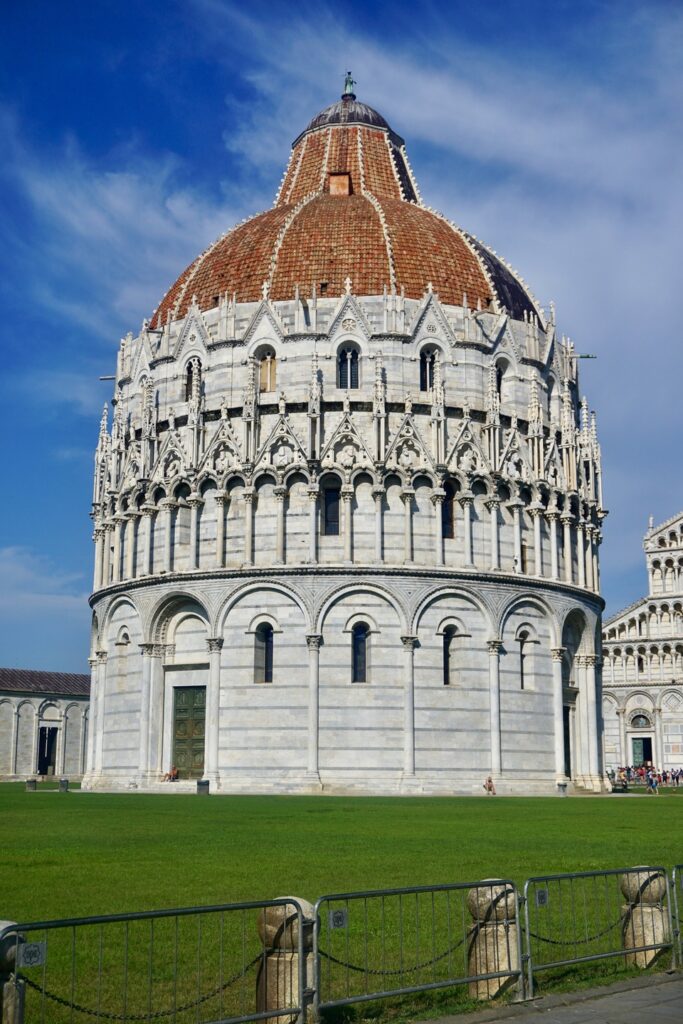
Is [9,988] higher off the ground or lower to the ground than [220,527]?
lower

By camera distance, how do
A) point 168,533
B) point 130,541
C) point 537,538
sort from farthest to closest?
point 130,541 < point 537,538 < point 168,533

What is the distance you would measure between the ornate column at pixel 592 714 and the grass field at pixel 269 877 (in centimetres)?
1825

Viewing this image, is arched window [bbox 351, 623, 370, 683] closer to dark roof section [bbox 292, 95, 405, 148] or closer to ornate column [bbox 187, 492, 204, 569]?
ornate column [bbox 187, 492, 204, 569]

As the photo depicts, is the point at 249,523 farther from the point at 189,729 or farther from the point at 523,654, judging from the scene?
the point at 523,654

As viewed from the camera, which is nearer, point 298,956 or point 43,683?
point 298,956

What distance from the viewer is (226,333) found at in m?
53.4

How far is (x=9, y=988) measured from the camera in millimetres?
7996

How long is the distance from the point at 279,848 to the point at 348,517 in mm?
28441

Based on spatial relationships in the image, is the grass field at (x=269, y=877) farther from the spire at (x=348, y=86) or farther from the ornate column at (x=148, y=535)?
the spire at (x=348, y=86)

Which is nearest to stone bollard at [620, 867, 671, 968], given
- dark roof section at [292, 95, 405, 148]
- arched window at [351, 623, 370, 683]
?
arched window at [351, 623, 370, 683]

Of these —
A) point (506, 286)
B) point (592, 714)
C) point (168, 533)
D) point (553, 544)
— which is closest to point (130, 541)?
point (168, 533)

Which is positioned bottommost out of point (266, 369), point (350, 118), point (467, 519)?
point (467, 519)

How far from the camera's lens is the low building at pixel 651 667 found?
92.7 m

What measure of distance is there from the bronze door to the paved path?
40.0m
